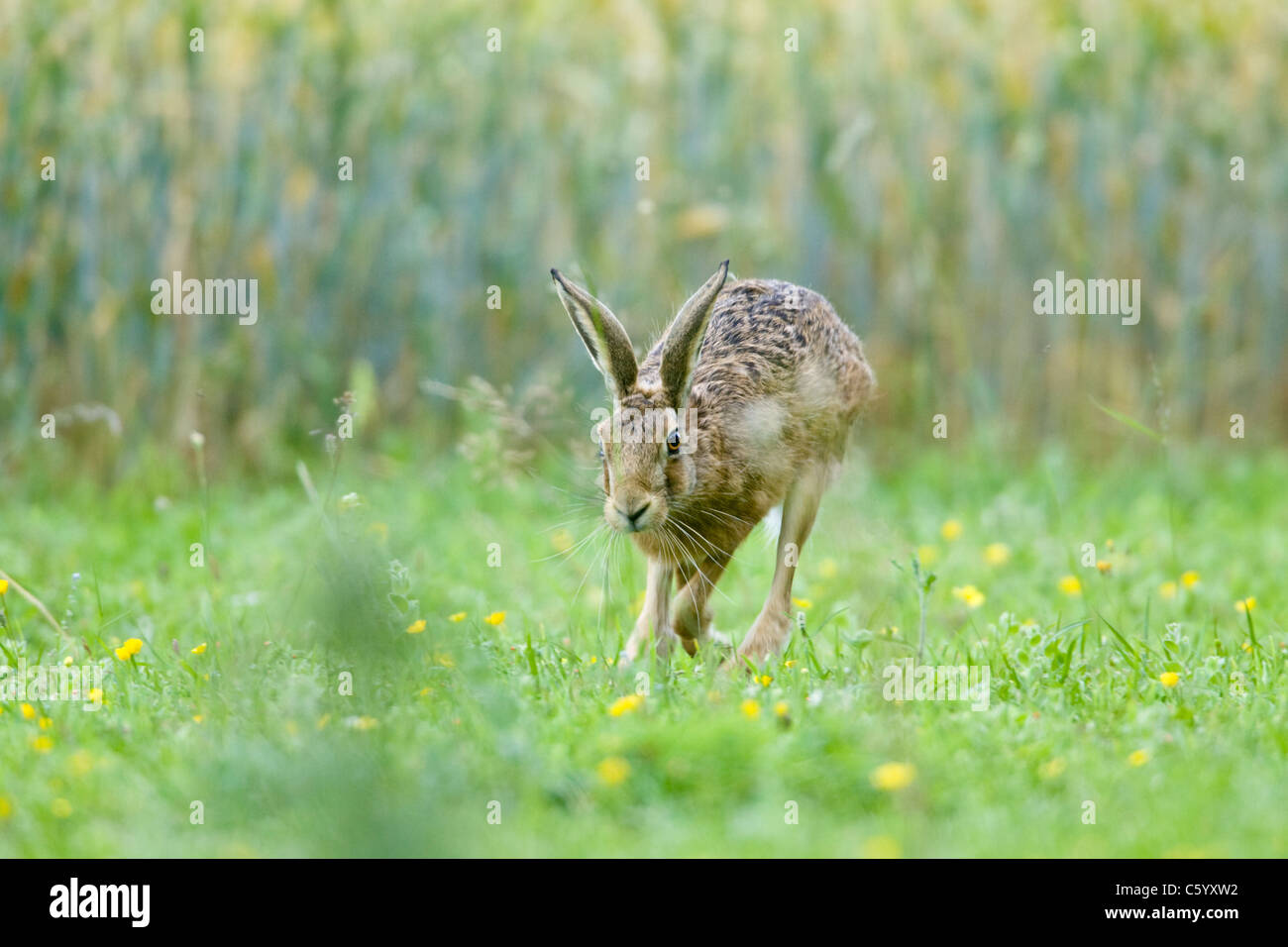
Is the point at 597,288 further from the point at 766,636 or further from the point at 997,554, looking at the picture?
the point at 766,636

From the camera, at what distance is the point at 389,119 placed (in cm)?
936

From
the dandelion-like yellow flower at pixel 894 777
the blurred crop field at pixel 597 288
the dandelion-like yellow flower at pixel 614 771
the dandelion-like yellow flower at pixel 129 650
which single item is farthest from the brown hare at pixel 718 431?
the dandelion-like yellow flower at pixel 129 650

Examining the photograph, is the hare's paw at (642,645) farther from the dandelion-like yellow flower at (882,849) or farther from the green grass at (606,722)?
the dandelion-like yellow flower at (882,849)

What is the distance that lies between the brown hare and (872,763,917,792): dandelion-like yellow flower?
1.44m

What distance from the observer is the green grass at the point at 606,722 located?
11.4 ft

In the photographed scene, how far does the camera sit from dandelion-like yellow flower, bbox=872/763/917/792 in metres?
3.56

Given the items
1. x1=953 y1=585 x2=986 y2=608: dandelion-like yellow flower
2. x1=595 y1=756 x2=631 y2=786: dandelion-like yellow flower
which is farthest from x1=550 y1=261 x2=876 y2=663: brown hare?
x1=595 y1=756 x2=631 y2=786: dandelion-like yellow flower

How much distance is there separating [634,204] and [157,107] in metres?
2.96

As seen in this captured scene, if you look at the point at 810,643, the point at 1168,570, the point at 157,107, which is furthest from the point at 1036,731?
the point at 157,107

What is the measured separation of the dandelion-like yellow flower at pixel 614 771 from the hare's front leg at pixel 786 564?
55.0 inches

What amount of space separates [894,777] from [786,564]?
2.04 m

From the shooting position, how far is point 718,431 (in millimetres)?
5238

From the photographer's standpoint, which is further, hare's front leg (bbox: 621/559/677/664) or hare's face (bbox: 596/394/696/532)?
hare's front leg (bbox: 621/559/677/664)

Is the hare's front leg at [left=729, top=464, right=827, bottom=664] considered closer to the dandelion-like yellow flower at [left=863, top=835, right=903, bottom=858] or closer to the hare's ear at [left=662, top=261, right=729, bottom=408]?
the hare's ear at [left=662, top=261, right=729, bottom=408]
